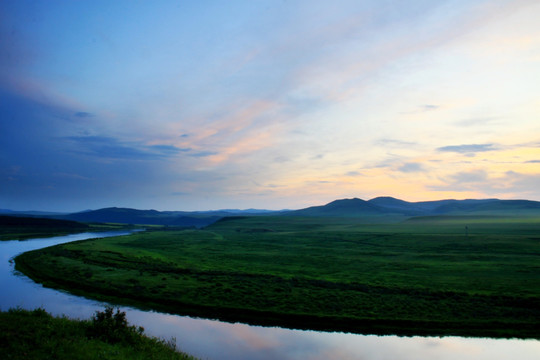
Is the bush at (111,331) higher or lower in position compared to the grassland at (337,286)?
higher

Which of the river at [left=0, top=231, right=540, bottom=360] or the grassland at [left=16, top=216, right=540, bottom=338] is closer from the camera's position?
the river at [left=0, top=231, right=540, bottom=360]

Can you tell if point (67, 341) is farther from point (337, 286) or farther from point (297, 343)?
point (337, 286)

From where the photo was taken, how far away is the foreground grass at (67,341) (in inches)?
550

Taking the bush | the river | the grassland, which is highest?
the bush

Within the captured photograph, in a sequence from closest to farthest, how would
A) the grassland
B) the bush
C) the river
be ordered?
the bush < the river < the grassland

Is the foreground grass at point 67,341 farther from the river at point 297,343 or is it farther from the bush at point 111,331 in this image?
the river at point 297,343

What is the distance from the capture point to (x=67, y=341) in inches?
602

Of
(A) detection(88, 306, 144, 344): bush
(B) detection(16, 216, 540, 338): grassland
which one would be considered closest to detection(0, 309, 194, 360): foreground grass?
(A) detection(88, 306, 144, 344): bush

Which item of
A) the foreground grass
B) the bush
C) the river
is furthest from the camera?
the river

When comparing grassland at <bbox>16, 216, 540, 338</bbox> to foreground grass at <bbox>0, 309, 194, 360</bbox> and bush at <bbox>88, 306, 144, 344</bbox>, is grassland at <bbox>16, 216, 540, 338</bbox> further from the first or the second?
foreground grass at <bbox>0, 309, 194, 360</bbox>

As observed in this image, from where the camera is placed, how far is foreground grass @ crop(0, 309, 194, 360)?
14.0m

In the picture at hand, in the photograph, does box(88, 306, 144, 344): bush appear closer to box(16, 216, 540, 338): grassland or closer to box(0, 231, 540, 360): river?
box(0, 231, 540, 360): river

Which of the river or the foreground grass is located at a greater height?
the foreground grass

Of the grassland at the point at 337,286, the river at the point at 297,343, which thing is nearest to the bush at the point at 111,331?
the river at the point at 297,343
